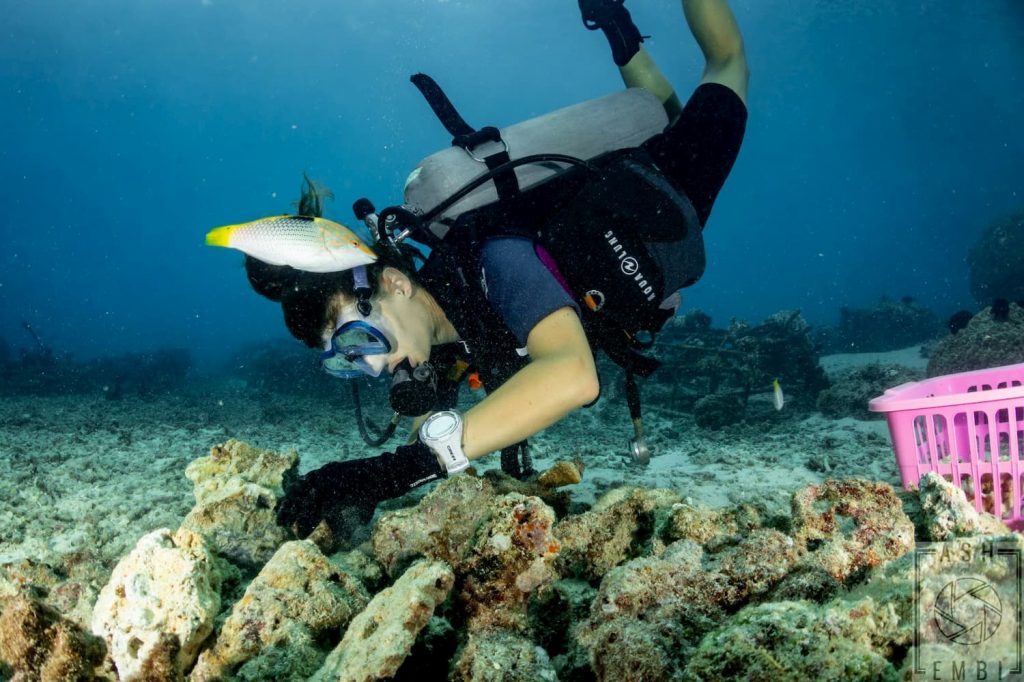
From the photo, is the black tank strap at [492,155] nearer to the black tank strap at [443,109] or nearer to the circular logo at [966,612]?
the black tank strap at [443,109]

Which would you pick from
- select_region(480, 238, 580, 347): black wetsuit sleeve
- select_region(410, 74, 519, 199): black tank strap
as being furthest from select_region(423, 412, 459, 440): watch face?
select_region(410, 74, 519, 199): black tank strap

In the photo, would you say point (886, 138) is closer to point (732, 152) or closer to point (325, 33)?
point (325, 33)

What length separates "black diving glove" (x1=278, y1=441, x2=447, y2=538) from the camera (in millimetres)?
2504

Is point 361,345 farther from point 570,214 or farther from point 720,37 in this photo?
point 720,37

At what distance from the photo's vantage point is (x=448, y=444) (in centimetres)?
245

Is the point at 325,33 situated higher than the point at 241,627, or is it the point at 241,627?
the point at 325,33

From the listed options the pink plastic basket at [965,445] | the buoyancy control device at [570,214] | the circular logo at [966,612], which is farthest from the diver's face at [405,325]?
the pink plastic basket at [965,445]

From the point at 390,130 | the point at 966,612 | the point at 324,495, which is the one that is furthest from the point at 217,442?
the point at 390,130

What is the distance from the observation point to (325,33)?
6203 centimetres

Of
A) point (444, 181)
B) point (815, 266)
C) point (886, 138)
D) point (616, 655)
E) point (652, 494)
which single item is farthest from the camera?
point (815, 266)

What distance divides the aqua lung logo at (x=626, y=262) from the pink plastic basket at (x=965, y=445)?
148cm

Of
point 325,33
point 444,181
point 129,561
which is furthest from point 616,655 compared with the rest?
point 325,33

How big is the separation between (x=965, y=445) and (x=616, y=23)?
4585mm

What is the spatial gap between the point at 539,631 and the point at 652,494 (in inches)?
33.9
